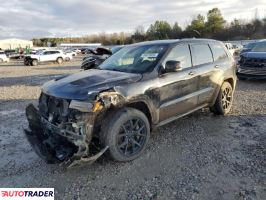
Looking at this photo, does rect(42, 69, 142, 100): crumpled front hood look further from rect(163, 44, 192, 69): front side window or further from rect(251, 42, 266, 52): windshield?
rect(251, 42, 266, 52): windshield

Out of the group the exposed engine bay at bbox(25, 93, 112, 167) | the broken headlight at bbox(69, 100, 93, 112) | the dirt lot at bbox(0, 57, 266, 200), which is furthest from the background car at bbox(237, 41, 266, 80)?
the broken headlight at bbox(69, 100, 93, 112)

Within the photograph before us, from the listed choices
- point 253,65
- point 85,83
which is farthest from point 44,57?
point 85,83

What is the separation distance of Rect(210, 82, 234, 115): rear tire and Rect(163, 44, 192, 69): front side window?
52.2 inches

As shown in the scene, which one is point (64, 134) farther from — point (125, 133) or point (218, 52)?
point (218, 52)

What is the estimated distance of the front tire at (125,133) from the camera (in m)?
3.86

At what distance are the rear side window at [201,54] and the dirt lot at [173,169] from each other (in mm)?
1326

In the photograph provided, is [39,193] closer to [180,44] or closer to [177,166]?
[177,166]

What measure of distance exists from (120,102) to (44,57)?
90.6 feet

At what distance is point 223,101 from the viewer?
614 centimetres

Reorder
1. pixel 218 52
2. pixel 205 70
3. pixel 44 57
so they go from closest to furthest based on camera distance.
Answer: pixel 205 70, pixel 218 52, pixel 44 57

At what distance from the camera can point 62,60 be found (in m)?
31.1

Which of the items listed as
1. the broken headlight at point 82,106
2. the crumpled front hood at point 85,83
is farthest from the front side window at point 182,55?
the broken headlight at point 82,106

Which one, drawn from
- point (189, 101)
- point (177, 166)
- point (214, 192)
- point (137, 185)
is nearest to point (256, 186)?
point (214, 192)

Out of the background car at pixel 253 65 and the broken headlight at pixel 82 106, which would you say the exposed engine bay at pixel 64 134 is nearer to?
the broken headlight at pixel 82 106
